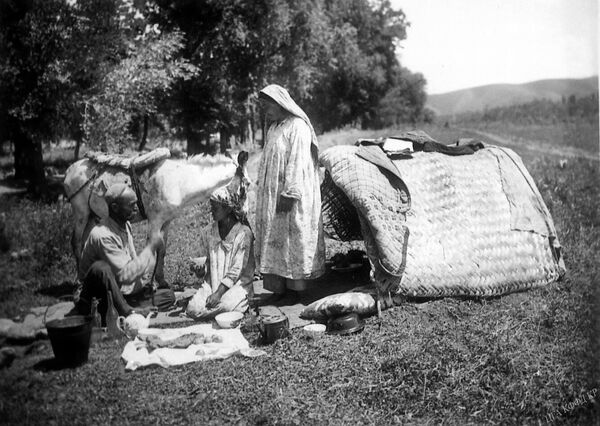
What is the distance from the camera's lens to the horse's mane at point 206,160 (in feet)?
19.0

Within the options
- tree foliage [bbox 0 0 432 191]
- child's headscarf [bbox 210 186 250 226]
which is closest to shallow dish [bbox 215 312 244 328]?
child's headscarf [bbox 210 186 250 226]

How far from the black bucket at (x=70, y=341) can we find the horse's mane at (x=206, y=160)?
2.43 meters

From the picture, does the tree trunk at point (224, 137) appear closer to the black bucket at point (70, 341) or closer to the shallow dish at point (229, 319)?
the shallow dish at point (229, 319)

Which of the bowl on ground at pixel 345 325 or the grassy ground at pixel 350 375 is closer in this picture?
the grassy ground at pixel 350 375

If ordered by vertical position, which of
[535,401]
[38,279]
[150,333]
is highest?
[38,279]

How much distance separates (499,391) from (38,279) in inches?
153

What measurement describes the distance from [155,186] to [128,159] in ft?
1.31

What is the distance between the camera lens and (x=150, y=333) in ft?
14.6

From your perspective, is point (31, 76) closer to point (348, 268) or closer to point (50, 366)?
point (50, 366)

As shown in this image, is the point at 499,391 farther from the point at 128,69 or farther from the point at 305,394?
the point at 128,69

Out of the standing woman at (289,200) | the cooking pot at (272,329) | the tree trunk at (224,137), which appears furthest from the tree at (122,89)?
the tree trunk at (224,137)

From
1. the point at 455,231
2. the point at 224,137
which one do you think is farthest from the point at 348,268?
the point at 224,137

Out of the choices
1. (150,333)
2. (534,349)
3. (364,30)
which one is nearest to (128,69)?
(364,30)

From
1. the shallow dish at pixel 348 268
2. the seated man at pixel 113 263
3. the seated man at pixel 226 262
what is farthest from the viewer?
the shallow dish at pixel 348 268
